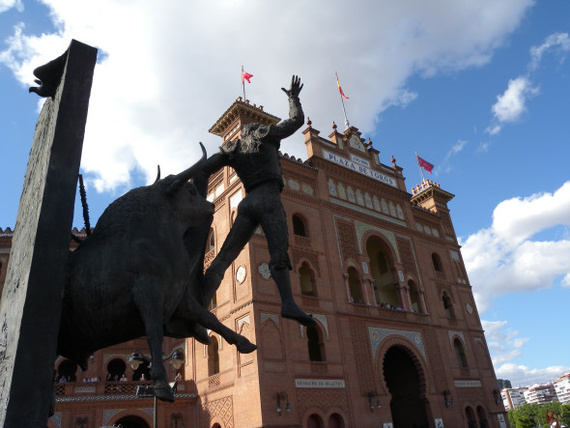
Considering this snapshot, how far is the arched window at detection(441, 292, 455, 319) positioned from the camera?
78.9 feet

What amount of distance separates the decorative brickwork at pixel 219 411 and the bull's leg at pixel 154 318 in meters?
15.4

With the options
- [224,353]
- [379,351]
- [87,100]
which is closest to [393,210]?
[379,351]

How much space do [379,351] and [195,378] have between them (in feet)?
24.3

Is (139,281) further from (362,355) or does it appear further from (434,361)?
(434,361)

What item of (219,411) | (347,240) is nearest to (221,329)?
(219,411)

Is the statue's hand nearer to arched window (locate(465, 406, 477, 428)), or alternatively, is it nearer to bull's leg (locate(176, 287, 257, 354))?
bull's leg (locate(176, 287, 257, 354))

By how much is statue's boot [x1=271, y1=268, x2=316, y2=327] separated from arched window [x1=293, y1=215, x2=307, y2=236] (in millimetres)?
17226

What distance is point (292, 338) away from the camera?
16.4m

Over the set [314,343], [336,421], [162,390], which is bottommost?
[162,390]

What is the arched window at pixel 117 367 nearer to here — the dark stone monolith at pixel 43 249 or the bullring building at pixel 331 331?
the bullring building at pixel 331 331

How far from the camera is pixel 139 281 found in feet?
5.92

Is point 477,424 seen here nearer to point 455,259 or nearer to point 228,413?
point 455,259

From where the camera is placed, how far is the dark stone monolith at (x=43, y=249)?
1531 mm

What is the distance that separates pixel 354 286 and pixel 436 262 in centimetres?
636
